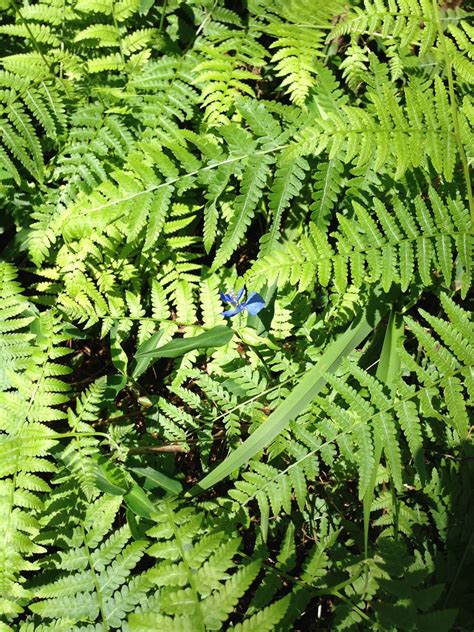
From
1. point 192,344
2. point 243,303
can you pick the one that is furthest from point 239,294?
point 192,344

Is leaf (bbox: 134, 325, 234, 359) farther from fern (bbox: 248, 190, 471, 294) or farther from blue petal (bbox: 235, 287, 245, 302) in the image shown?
fern (bbox: 248, 190, 471, 294)

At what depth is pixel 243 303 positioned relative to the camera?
2.55 m

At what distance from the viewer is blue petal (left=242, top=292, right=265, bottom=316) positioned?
2526 mm

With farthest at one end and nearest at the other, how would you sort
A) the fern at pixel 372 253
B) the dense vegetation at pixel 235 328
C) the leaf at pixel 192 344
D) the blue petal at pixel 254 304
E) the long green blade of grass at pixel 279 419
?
the blue petal at pixel 254 304 < the leaf at pixel 192 344 < the long green blade of grass at pixel 279 419 < the fern at pixel 372 253 < the dense vegetation at pixel 235 328

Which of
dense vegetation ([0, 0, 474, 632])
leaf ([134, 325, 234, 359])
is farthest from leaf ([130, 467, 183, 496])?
leaf ([134, 325, 234, 359])

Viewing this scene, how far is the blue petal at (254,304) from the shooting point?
2.53 meters

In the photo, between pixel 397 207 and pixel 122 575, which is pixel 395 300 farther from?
pixel 122 575

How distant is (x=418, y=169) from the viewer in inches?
92.2

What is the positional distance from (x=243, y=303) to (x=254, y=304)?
53 millimetres

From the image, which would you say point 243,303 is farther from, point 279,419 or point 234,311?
point 279,419

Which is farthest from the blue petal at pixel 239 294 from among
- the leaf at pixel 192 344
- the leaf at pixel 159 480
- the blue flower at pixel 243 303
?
the leaf at pixel 159 480

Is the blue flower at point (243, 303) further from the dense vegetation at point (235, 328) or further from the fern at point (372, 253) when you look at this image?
the fern at point (372, 253)

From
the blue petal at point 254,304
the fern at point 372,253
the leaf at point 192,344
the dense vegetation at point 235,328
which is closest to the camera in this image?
the dense vegetation at point 235,328

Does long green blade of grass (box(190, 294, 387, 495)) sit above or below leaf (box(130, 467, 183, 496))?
above
